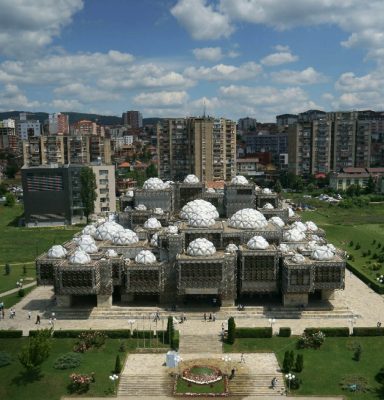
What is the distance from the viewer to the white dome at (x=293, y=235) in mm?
61500

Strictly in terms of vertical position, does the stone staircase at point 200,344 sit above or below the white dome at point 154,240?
below

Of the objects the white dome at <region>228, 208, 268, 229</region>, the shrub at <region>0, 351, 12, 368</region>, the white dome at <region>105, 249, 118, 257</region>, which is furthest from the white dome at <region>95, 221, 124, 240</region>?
the shrub at <region>0, 351, 12, 368</region>

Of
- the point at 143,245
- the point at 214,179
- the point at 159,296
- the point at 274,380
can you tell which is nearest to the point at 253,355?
the point at 274,380

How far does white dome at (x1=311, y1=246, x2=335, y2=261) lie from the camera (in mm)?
54844

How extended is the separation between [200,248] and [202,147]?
80.1 meters

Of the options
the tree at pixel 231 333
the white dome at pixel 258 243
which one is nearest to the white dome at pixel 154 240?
the white dome at pixel 258 243

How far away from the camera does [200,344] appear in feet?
157

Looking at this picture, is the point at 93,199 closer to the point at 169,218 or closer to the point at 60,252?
the point at 169,218

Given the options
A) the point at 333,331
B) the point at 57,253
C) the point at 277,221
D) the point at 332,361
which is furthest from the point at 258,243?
the point at 57,253

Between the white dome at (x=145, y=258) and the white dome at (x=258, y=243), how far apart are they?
36.6 ft

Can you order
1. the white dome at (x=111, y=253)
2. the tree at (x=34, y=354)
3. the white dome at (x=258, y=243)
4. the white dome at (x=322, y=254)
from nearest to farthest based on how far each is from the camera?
1. the tree at (x=34, y=354)
2. the white dome at (x=322, y=254)
3. the white dome at (x=258, y=243)
4. the white dome at (x=111, y=253)

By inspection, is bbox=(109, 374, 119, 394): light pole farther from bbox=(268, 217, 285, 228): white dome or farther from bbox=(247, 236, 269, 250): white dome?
bbox=(268, 217, 285, 228): white dome

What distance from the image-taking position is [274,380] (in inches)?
1580

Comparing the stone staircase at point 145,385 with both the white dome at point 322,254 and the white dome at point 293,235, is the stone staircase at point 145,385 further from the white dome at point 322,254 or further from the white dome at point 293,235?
the white dome at point 293,235
